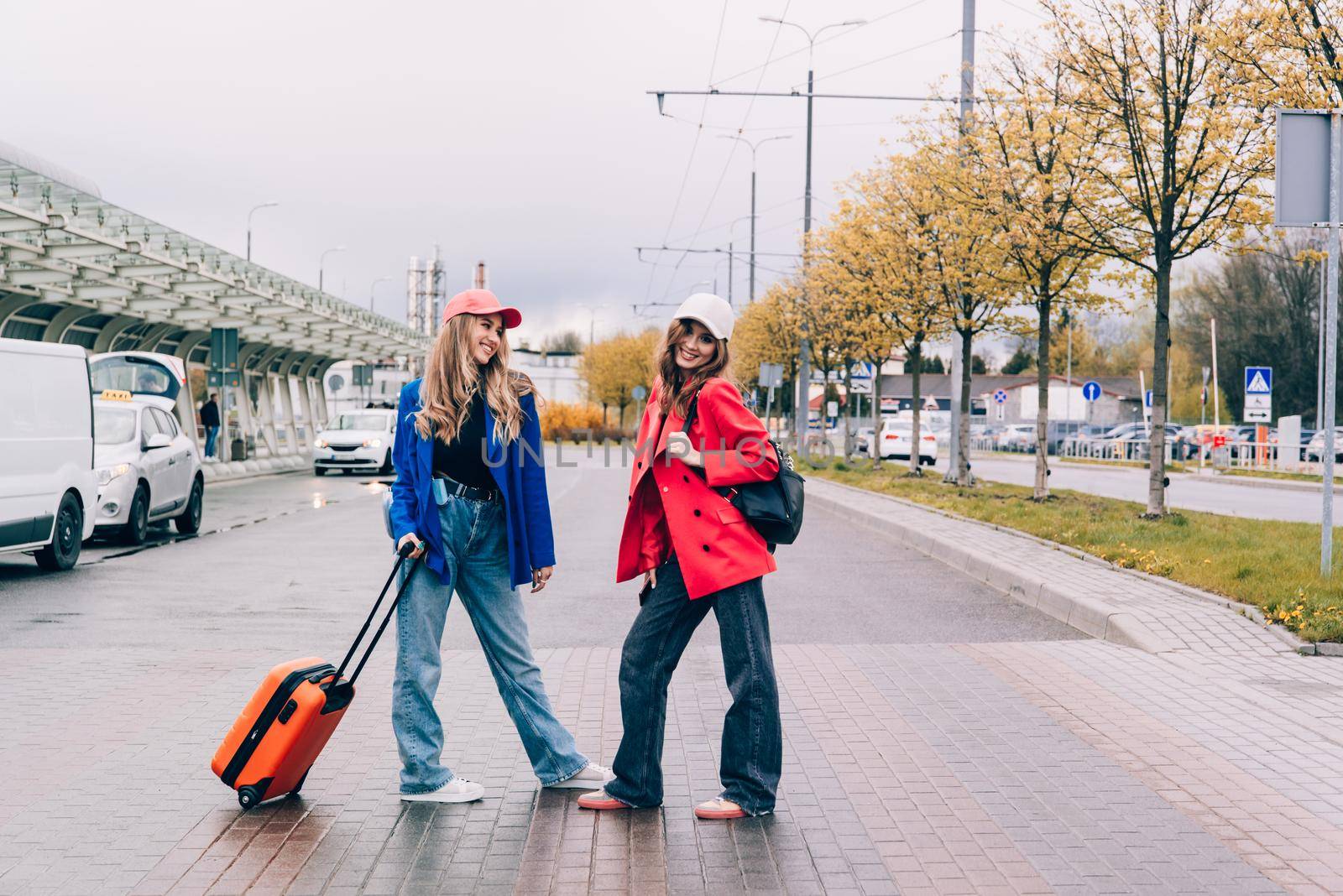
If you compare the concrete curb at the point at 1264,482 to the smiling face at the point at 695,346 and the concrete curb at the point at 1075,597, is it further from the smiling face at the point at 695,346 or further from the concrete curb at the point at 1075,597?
the smiling face at the point at 695,346

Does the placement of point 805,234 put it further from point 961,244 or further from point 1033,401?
point 1033,401

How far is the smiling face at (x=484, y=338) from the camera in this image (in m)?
4.93

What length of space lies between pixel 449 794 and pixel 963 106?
58.9ft

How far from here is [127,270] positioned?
23.7m

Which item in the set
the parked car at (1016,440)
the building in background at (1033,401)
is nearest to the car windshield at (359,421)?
the parked car at (1016,440)

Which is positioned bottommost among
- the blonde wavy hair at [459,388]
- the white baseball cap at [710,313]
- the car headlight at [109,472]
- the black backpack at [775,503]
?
the car headlight at [109,472]

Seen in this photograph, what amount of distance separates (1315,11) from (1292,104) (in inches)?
42.6

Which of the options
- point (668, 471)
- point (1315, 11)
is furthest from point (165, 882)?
point (1315, 11)

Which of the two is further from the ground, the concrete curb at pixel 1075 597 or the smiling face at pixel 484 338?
the smiling face at pixel 484 338

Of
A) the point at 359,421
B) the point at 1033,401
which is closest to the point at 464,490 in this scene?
the point at 359,421

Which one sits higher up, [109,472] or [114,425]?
[114,425]

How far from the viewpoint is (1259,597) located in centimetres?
937

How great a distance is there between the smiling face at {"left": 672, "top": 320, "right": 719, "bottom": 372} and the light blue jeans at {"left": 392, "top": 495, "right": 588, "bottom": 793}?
2.85ft

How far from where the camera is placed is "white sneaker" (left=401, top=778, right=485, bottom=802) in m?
4.95
